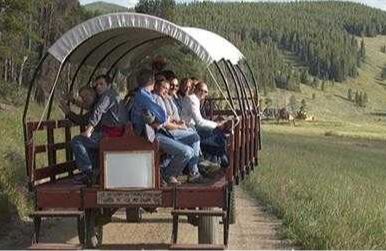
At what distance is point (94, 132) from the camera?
9.85 m

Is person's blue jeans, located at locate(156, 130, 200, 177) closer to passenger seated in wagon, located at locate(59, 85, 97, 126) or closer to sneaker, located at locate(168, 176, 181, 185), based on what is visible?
sneaker, located at locate(168, 176, 181, 185)

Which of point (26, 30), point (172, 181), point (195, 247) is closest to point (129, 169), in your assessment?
point (172, 181)

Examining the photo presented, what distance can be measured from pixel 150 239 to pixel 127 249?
933 mm

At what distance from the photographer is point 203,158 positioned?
10.8m

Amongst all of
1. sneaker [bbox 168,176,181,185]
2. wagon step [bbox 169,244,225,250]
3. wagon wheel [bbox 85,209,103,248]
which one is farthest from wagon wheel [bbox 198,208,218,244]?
wagon wheel [bbox 85,209,103,248]

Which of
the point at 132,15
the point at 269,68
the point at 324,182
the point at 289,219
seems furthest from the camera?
the point at 269,68

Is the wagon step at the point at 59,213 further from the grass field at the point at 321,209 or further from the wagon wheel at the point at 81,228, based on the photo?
the grass field at the point at 321,209

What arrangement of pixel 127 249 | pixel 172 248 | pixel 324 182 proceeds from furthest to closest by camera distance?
→ pixel 324 182
pixel 127 249
pixel 172 248

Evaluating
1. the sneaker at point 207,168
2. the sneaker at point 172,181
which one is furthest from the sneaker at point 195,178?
the sneaker at point 207,168

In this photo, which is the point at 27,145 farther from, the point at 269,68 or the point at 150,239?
the point at 269,68

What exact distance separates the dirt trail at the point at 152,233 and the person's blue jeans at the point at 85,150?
1.65 meters

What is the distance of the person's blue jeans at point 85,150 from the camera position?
9.47 meters

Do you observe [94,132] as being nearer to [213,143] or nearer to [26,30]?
[213,143]

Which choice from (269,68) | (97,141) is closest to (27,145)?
(97,141)
